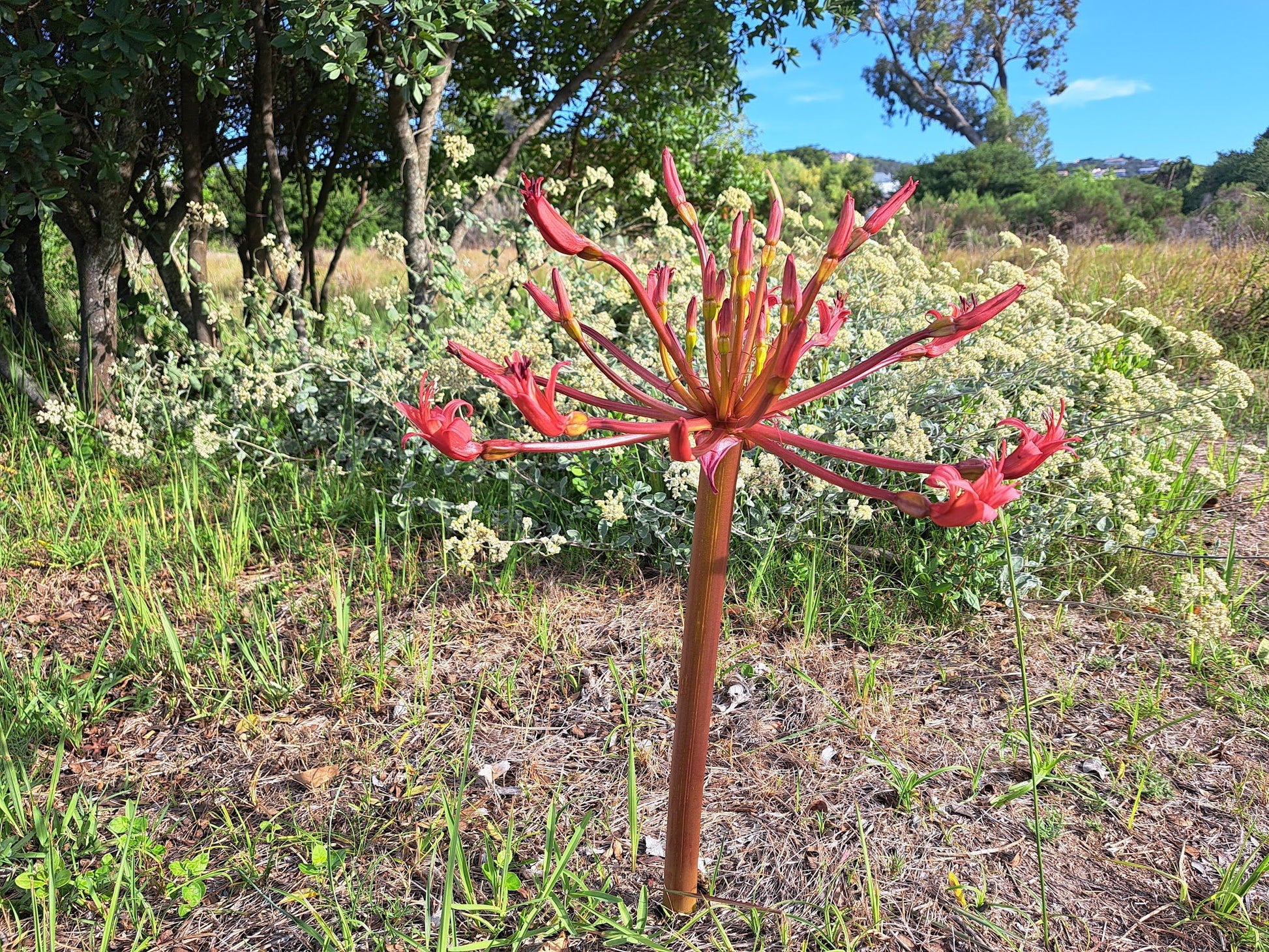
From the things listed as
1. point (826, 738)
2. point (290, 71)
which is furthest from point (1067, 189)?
point (826, 738)

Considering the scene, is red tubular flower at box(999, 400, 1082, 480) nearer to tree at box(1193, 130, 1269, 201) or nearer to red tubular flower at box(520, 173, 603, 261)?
red tubular flower at box(520, 173, 603, 261)

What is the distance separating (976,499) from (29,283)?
5.61 meters

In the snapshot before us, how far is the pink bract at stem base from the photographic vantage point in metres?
1.30

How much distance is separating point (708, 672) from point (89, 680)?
2086mm

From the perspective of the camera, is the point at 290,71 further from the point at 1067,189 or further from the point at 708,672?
the point at 1067,189

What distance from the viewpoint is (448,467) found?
3418 mm

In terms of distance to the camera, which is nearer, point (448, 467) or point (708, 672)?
point (708, 672)

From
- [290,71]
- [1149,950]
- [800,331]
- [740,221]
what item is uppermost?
[290,71]

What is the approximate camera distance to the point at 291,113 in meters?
5.15

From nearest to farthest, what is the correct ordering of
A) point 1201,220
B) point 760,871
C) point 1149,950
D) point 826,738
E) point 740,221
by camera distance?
point 740,221 < point 1149,950 < point 760,871 < point 826,738 < point 1201,220

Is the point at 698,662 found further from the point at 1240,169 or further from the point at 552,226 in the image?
the point at 1240,169

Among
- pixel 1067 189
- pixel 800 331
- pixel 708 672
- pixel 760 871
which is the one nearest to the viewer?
pixel 800 331

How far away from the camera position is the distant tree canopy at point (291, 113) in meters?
3.43

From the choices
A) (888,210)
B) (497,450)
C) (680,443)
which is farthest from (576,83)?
(680,443)
